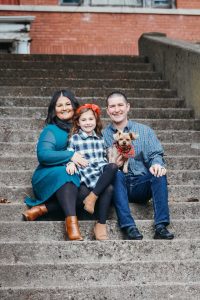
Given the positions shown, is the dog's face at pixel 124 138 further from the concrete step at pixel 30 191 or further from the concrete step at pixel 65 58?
the concrete step at pixel 65 58

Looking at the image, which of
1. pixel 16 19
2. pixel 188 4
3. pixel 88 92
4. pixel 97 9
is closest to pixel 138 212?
pixel 88 92

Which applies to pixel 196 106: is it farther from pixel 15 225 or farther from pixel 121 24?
pixel 121 24

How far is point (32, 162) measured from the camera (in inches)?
284

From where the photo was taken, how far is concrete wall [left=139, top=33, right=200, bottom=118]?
29.8ft

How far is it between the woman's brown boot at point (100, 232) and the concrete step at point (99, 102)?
3.48m

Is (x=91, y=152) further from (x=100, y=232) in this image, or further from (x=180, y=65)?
(x=180, y=65)

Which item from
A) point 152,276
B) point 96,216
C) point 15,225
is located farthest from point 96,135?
point 152,276

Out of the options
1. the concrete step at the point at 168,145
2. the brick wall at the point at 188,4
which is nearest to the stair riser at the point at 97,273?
the concrete step at the point at 168,145

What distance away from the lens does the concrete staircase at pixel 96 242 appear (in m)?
5.15

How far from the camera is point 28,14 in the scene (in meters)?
15.0

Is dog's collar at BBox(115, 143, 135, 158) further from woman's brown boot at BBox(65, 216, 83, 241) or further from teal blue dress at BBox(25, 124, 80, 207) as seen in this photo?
woman's brown boot at BBox(65, 216, 83, 241)

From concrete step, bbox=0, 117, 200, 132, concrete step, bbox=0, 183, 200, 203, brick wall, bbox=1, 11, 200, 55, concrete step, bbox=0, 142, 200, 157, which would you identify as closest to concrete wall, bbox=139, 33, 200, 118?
concrete step, bbox=0, 117, 200, 132

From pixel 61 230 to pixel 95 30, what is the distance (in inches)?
389

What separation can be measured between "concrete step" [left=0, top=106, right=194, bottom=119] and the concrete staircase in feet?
0.04
